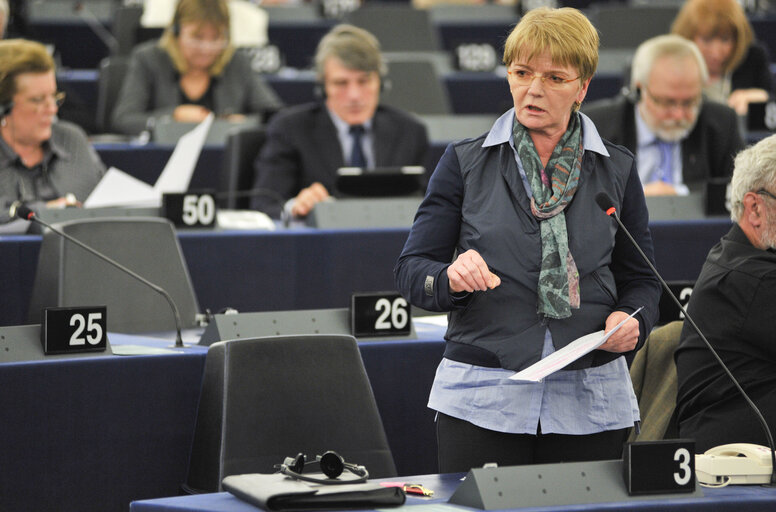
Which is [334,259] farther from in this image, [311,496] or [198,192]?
[311,496]

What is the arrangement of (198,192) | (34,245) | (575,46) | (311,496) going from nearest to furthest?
(311,496), (575,46), (34,245), (198,192)

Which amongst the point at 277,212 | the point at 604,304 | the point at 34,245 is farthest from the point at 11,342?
the point at 277,212

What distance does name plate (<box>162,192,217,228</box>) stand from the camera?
4051 mm

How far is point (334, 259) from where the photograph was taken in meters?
4.16

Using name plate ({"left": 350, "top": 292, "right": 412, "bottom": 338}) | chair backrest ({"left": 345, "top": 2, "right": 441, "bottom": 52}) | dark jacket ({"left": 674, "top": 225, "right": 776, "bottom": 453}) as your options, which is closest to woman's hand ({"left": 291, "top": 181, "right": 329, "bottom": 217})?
name plate ({"left": 350, "top": 292, "right": 412, "bottom": 338})

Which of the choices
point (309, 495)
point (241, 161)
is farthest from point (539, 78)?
point (241, 161)

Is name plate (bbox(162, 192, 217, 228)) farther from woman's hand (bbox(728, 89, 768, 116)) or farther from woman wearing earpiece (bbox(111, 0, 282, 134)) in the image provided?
woman's hand (bbox(728, 89, 768, 116))

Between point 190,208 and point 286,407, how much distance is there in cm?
146

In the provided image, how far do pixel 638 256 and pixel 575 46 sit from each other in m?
0.37

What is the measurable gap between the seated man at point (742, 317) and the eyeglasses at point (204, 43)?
11.0ft

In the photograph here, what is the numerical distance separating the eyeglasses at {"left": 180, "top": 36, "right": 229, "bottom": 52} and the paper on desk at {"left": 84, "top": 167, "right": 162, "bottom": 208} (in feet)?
5.50

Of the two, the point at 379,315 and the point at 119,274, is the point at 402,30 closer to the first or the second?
the point at 119,274

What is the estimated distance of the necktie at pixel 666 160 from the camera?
4793mm

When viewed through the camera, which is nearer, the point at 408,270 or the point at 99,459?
the point at 408,270
